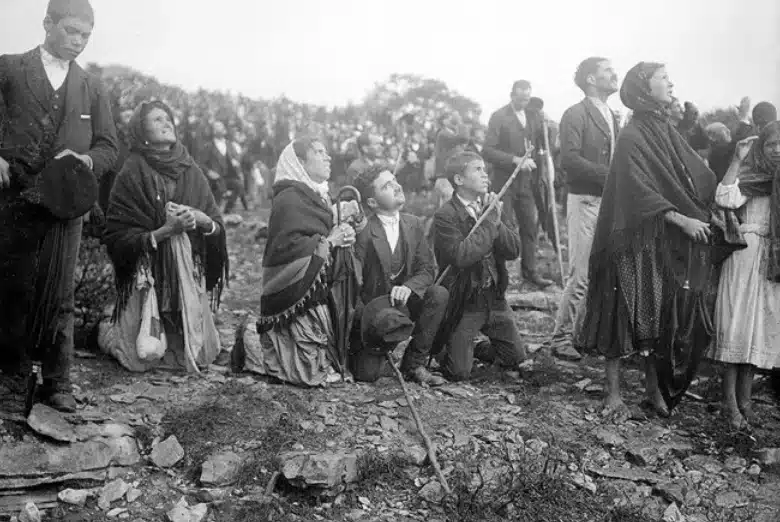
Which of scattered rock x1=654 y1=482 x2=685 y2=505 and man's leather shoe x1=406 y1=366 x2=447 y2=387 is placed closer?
scattered rock x1=654 y1=482 x2=685 y2=505

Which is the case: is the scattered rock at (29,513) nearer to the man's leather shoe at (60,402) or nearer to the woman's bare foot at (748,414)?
the man's leather shoe at (60,402)

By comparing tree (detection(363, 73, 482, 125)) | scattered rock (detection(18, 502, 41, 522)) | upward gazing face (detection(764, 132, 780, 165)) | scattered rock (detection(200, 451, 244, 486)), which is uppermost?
tree (detection(363, 73, 482, 125))

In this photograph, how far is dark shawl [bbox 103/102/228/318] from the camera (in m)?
4.88

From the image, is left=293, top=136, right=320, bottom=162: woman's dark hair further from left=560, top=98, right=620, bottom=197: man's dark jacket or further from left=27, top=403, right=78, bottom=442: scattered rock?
left=27, top=403, right=78, bottom=442: scattered rock

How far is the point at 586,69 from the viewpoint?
5770 millimetres

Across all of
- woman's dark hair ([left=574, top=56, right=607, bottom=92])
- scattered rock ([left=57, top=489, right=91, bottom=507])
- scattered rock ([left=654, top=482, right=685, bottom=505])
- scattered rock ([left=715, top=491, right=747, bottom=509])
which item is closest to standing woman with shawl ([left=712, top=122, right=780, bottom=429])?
scattered rock ([left=715, top=491, right=747, bottom=509])

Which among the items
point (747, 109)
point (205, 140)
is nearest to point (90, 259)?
point (747, 109)

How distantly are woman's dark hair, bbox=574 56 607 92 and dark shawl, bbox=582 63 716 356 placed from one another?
132cm

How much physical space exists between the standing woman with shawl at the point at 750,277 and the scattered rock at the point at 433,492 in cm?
196

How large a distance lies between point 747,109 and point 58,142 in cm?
590

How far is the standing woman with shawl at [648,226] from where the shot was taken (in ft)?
14.3

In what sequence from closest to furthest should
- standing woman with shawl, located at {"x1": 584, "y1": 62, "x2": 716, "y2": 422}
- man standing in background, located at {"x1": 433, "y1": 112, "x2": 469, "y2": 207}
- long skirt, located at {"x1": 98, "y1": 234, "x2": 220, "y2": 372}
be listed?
standing woman with shawl, located at {"x1": 584, "y1": 62, "x2": 716, "y2": 422} < long skirt, located at {"x1": 98, "y1": 234, "x2": 220, "y2": 372} < man standing in background, located at {"x1": 433, "y1": 112, "x2": 469, "y2": 207}

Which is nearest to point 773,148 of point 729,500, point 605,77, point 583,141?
point 583,141

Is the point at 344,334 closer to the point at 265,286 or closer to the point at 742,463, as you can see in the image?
the point at 265,286
